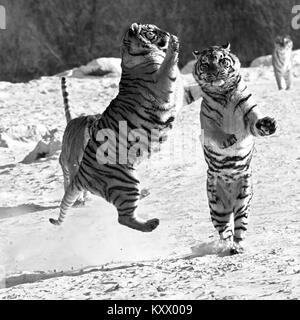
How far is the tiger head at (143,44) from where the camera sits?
5609 millimetres

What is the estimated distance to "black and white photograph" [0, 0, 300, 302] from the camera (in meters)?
4.88

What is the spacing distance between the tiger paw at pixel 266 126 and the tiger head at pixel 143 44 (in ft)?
3.15

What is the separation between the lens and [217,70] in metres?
5.19

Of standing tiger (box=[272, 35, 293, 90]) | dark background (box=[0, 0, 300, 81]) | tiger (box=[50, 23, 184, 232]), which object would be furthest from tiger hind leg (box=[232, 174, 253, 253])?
dark background (box=[0, 0, 300, 81])

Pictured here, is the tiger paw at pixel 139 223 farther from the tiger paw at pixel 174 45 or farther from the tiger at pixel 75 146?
the tiger at pixel 75 146

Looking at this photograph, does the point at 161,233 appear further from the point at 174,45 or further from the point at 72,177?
the point at 174,45

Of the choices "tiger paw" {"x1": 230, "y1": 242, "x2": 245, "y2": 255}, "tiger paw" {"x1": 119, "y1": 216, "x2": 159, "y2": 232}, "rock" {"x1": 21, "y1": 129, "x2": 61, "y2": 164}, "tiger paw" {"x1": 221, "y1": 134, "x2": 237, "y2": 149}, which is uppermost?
"tiger paw" {"x1": 221, "y1": 134, "x2": 237, "y2": 149}

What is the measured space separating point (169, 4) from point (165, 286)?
48.3ft

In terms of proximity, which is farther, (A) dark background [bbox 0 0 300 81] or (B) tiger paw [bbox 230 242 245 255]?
(A) dark background [bbox 0 0 300 81]

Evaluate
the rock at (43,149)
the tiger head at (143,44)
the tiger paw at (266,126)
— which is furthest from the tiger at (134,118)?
the rock at (43,149)

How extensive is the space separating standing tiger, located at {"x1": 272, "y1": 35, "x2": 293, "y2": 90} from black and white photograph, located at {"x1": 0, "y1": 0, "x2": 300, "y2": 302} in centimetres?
87

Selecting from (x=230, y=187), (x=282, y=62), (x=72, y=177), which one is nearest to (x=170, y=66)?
(x=230, y=187)

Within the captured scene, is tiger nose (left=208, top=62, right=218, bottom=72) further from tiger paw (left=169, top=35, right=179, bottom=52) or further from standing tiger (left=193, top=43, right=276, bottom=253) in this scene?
tiger paw (left=169, top=35, right=179, bottom=52)

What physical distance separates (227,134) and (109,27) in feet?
46.1
